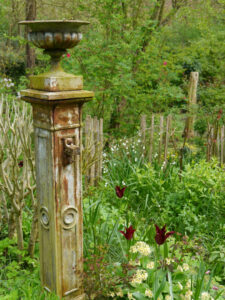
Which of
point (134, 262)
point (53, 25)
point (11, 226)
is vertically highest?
point (53, 25)

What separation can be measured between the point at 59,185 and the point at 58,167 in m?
0.13

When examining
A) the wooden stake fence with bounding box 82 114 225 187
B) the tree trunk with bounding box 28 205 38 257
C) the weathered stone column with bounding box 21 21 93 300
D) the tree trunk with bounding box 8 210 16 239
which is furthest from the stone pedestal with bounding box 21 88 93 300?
the wooden stake fence with bounding box 82 114 225 187

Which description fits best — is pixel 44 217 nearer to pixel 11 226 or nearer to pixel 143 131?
pixel 11 226

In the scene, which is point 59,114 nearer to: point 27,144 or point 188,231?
point 27,144

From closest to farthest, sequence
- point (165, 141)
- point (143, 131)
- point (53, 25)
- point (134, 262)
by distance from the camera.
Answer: point (53, 25), point (134, 262), point (143, 131), point (165, 141)

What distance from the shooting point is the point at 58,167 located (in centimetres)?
213

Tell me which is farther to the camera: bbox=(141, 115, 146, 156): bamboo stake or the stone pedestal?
bbox=(141, 115, 146, 156): bamboo stake

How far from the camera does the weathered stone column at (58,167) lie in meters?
2.01

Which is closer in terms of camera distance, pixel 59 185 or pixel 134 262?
pixel 59 185

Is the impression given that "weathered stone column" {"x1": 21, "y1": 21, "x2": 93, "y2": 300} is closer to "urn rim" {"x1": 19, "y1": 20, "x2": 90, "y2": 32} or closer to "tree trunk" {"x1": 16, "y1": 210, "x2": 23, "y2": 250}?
"urn rim" {"x1": 19, "y1": 20, "x2": 90, "y2": 32}

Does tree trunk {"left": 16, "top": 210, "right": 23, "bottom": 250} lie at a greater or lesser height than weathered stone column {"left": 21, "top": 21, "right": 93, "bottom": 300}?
lesser

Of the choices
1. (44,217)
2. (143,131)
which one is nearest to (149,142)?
(143,131)

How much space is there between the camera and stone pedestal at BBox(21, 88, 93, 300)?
2.07m

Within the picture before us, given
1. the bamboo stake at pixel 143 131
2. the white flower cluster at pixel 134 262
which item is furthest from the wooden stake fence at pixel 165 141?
the white flower cluster at pixel 134 262
